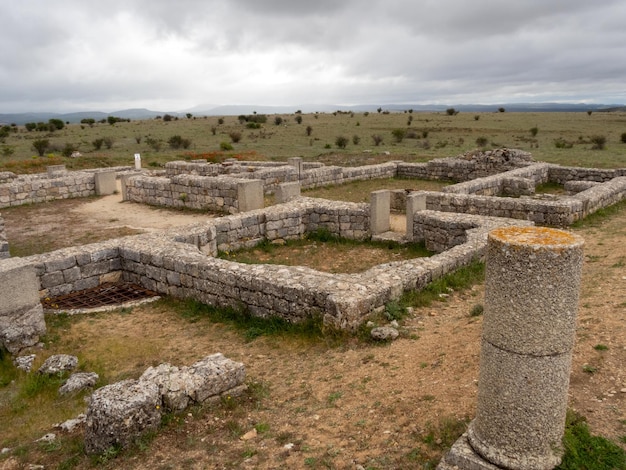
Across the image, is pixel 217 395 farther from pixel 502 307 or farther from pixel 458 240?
pixel 458 240

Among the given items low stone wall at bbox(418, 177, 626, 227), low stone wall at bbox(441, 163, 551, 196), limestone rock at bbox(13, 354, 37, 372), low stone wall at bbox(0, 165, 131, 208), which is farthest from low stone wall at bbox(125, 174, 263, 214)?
limestone rock at bbox(13, 354, 37, 372)

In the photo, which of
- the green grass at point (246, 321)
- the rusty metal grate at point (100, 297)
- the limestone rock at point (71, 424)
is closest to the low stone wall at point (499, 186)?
the green grass at point (246, 321)

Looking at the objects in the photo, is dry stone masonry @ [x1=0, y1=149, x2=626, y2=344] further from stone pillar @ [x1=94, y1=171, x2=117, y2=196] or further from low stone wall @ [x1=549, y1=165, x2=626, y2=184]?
stone pillar @ [x1=94, y1=171, x2=117, y2=196]

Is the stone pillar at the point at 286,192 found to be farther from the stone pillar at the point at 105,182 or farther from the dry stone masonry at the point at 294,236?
the stone pillar at the point at 105,182

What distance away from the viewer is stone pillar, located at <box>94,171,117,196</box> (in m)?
22.8

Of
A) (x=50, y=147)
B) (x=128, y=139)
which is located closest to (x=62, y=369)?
Answer: (x=50, y=147)

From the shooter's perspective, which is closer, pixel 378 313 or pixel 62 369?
pixel 62 369

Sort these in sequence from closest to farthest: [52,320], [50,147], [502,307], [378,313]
A: [502,307], [378,313], [52,320], [50,147]

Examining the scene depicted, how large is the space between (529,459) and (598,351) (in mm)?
2572

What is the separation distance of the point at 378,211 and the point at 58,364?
369 inches

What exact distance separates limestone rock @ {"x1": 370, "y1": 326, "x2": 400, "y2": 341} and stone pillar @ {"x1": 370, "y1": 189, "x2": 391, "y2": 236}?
23.9 ft

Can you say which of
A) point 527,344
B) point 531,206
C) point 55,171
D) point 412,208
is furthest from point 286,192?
point 55,171

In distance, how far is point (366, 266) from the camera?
12.0 m

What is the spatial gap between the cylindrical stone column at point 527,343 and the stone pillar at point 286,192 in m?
13.1
